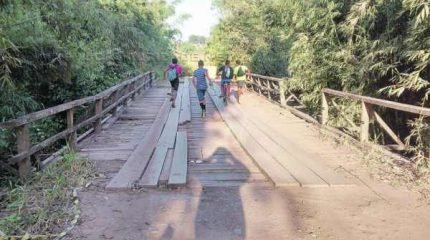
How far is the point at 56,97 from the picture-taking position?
10.8m

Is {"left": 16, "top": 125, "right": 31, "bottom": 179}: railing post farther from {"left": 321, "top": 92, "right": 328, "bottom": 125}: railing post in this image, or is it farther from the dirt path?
{"left": 321, "top": 92, "right": 328, "bottom": 125}: railing post

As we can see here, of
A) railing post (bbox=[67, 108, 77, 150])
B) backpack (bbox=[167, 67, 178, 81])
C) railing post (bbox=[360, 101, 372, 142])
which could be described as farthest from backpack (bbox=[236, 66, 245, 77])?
railing post (bbox=[67, 108, 77, 150])

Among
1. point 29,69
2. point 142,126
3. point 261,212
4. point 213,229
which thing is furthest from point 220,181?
point 142,126

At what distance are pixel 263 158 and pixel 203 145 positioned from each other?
1517 millimetres

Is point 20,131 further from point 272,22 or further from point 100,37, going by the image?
point 272,22

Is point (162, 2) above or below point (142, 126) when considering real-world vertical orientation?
above

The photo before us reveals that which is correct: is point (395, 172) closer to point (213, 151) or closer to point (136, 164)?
point (213, 151)

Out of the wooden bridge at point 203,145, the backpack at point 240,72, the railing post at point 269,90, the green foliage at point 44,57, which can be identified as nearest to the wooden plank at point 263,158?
the wooden bridge at point 203,145

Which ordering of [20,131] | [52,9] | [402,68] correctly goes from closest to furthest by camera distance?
[20,131] → [52,9] → [402,68]

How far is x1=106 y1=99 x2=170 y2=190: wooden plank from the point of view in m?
5.31

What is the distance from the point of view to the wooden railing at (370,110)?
599cm

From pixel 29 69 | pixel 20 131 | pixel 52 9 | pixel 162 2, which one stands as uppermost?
pixel 162 2

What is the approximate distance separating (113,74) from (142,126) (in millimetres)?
6425

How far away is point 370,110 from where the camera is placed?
758 centimetres
